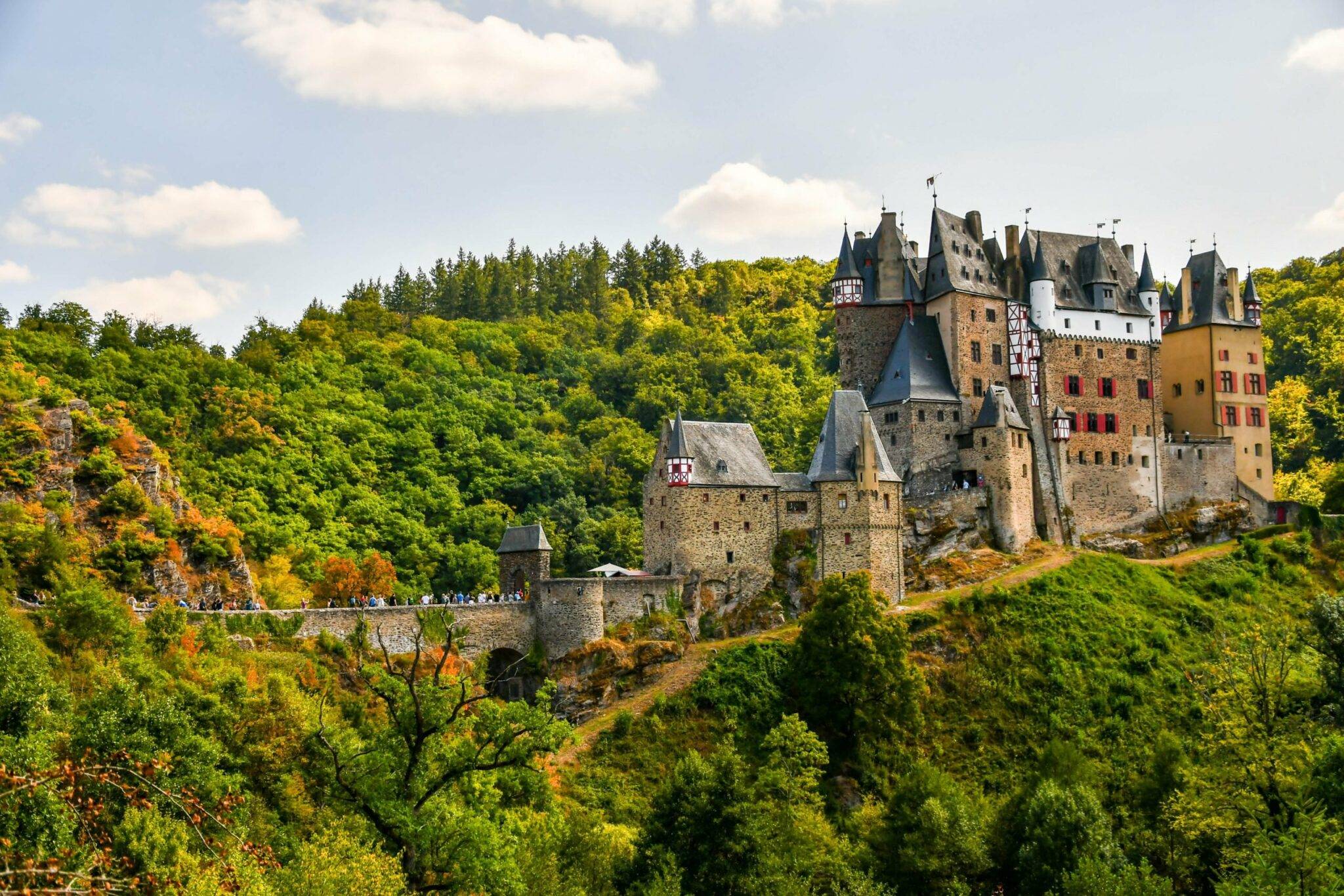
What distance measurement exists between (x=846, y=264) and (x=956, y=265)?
5.35m

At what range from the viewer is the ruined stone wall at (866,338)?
66.1 metres

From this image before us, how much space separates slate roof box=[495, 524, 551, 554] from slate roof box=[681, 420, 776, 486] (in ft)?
21.6

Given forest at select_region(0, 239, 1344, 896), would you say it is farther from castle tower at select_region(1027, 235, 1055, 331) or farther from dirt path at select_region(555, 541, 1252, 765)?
castle tower at select_region(1027, 235, 1055, 331)

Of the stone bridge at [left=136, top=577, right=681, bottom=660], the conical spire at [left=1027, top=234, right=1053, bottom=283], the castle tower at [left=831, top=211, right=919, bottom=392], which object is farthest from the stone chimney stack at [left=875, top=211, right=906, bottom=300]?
the stone bridge at [left=136, top=577, right=681, bottom=660]

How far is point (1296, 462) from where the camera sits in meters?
83.3

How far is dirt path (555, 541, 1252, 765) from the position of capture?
164ft

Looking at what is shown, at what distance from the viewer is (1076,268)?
70.0m

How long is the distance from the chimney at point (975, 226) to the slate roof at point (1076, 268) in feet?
7.24

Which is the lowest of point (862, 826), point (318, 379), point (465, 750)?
point (862, 826)

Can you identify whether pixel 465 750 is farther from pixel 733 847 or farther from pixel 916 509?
pixel 916 509

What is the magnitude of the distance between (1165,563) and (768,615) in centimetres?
2107

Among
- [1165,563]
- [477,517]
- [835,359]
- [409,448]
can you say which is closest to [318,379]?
[409,448]

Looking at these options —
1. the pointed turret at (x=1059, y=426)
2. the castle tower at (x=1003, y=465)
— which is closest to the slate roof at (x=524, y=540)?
the castle tower at (x=1003, y=465)

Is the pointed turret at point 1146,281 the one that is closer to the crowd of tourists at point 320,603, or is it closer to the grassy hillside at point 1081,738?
the grassy hillside at point 1081,738
